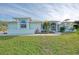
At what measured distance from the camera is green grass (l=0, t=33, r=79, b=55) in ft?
11.3

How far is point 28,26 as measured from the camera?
3.47 metres

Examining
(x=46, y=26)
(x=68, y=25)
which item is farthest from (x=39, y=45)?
(x=68, y=25)

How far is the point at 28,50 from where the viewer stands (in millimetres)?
3465

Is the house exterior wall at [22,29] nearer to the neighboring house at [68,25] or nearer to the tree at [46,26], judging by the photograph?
the tree at [46,26]

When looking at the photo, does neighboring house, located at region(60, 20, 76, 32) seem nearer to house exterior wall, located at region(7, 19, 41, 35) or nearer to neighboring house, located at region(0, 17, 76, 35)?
neighboring house, located at region(0, 17, 76, 35)

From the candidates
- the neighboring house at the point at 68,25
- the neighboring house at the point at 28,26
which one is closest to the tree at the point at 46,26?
the neighboring house at the point at 28,26

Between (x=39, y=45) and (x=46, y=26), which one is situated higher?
(x=46, y=26)

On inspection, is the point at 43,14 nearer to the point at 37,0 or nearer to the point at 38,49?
the point at 37,0

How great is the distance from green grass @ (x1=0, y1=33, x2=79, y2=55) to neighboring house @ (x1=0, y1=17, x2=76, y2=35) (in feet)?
0.22

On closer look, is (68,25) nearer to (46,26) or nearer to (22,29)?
(46,26)

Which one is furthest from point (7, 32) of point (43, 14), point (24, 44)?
point (43, 14)

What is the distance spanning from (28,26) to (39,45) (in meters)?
0.24

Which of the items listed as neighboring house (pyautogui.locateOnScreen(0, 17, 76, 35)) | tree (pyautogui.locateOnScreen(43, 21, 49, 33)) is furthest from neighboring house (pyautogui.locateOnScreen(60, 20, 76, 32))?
tree (pyautogui.locateOnScreen(43, 21, 49, 33))
